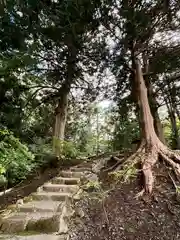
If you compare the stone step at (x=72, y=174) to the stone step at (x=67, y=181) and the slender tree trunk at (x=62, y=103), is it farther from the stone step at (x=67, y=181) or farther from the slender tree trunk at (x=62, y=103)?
the slender tree trunk at (x=62, y=103)

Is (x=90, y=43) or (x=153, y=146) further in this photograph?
(x=90, y=43)

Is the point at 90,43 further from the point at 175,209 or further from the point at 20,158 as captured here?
the point at 175,209

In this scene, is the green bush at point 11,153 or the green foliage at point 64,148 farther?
the green foliage at point 64,148

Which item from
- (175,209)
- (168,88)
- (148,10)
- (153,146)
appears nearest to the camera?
(175,209)

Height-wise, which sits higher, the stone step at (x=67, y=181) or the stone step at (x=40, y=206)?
the stone step at (x=67, y=181)

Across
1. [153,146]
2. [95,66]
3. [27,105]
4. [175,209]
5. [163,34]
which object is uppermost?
[163,34]

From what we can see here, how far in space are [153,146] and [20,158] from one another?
2656 mm

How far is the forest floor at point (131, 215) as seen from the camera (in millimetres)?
2609

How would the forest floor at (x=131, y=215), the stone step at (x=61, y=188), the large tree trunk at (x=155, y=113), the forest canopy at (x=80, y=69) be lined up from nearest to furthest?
the forest floor at (x=131, y=215) < the stone step at (x=61, y=188) < the forest canopy at (x=80, y=69) < the large tree trunk at (x=155, y=113)

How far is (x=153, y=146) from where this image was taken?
4445 mm

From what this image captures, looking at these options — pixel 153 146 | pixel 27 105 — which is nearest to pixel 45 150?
pixel 27 105

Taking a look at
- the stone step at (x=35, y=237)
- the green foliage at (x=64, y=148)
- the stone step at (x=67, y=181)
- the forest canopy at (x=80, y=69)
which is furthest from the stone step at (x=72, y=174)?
the green foliage at (x=64, y=148)

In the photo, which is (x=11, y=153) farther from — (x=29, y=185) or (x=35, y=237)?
(x=35, y=237)

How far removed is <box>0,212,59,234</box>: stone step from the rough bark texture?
1.49 m
